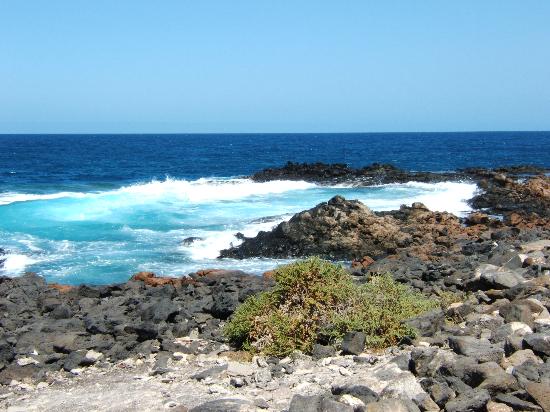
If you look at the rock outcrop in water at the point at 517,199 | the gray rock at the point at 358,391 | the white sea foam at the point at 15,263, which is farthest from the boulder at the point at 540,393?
the rock outcrop in water at the point at 517,199

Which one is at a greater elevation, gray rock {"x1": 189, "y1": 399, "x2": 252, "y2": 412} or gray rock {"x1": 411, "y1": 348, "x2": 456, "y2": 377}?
gray rock {"x1": 411, "y1": 348, "x2": 456, "y2": 377}

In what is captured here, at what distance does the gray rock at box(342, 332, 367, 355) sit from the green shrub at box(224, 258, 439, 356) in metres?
0.09

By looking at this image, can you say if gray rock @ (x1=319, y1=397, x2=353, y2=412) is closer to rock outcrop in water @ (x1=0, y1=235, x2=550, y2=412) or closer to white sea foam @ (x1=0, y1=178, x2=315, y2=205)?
rock outcrop in water @ (x1=0, y1=235, x2=550, y2=412)

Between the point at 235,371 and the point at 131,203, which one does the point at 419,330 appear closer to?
the point at 235,371

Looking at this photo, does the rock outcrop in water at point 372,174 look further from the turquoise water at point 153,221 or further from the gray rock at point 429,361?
Answer: the gray rock at point 429,361

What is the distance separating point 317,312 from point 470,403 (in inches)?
118

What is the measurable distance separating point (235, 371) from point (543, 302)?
3.73 m

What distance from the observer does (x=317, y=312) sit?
7.91m

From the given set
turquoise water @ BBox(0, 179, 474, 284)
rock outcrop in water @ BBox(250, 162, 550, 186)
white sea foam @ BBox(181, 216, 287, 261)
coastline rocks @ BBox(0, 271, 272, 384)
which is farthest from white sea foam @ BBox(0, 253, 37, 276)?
rock outcrop in water @ BBox(250, 162, 550, 186)

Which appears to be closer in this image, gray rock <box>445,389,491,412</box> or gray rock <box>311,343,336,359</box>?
gray rock <box>445,389,491,412</box>

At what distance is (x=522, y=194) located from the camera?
1075 inches

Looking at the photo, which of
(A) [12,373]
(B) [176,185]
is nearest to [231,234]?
(A) [12,373]

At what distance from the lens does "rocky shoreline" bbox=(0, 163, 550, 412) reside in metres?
5.55

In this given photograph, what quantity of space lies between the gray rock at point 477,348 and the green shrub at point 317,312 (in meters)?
0.86
